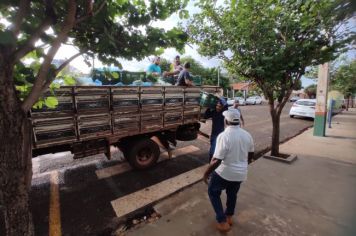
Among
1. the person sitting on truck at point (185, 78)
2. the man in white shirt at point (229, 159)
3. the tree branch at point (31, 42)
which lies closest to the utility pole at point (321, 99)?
the person sitting on truck at point (185, 78)

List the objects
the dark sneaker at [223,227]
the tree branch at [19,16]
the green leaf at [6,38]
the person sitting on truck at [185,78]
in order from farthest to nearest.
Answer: the person sitting on truck at [185,78] < the dark sneaker at [223,227] < the tree branch at [19,16] < the green leaf at [6,38]

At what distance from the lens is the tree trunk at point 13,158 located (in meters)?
1.59

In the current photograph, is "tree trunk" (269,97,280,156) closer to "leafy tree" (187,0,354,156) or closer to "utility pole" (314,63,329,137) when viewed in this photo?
"leafy tree" (187,0,354,156)

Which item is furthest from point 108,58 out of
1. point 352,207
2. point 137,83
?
point 352,207

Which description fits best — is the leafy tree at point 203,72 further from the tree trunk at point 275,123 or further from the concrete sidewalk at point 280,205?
the concrete sidewalk at point 280,205

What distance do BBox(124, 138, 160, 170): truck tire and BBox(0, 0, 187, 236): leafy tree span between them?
2.57m

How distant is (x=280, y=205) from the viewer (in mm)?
3537

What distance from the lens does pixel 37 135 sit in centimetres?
335

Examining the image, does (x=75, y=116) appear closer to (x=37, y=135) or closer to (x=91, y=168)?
(x=37, y=135)

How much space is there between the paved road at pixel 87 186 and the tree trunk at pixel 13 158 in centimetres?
129

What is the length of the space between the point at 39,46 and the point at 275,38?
16.7 feet

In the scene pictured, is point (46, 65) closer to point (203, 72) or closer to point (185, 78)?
point (185, 78)

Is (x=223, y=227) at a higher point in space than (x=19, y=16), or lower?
lower

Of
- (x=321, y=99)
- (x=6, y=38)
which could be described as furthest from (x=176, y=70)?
(x=321, y=99)
